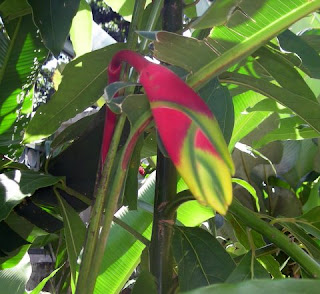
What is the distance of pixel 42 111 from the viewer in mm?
549

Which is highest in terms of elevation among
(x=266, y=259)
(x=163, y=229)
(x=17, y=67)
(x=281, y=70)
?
(x=17, y=67)

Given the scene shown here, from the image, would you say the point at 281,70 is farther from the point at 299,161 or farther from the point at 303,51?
Answer: the point at 299,161

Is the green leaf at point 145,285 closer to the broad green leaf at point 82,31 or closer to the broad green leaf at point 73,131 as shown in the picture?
the broad green leaf at point 73,131

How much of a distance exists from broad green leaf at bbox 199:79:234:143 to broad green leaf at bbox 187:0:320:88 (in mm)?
55

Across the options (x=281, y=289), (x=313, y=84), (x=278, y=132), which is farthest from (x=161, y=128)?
(x=313, y=84)

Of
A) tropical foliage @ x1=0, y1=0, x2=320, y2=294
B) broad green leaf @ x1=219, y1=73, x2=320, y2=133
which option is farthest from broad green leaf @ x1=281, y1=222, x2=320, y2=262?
broad green leaf @ x1=219, y1=73, x2=320, y2=133

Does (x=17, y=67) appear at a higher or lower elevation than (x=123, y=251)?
higher

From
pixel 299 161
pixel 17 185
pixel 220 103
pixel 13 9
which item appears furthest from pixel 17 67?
pixel 299 161

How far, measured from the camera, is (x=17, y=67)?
60cm

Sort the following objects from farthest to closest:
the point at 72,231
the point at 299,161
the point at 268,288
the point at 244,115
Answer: the point at 299,161 → the point at 244,115 → the point at 72,231 → the point at 268,288

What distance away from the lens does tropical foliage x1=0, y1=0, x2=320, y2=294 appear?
26 centimetres

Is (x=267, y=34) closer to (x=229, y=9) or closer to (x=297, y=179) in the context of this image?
(x=229, y=9)

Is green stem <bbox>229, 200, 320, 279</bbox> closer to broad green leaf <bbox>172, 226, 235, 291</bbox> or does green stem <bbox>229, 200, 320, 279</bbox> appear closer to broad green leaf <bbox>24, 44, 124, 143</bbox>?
broad green leaf <bbox>172, 226, 235, 291</bbox>

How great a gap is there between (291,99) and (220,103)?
0.06 m
